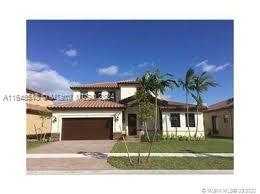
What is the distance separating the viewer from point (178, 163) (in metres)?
13.6

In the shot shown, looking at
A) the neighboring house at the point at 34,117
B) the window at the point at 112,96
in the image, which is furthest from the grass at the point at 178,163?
the window at the point at 112,96

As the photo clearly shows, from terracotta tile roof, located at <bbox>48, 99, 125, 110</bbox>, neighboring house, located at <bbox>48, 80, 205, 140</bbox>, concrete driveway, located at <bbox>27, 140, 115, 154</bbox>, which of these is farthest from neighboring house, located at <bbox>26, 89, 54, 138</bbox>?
concrete driveway, located at <bbox>27, 140, 115, 154</bbox>

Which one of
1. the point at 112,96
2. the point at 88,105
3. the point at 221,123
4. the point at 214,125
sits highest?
the point at 112,96

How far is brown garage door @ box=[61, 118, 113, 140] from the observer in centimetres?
2566

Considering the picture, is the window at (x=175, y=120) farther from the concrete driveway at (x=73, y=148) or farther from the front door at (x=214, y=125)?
the concrete driveway at (x=73, y=148)

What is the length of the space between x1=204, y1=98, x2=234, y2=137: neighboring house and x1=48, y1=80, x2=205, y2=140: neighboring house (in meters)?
3.87

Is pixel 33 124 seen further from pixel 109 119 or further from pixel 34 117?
pixel 109 119

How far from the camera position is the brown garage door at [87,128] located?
→ 25656 mm

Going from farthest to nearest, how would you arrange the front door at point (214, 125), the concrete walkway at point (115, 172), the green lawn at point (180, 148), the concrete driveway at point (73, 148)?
the front door at point (214, 125), the green lawn at point (180, 148), the concrete driveway at point (73, 148), the concrete walkway at point (115, 172)

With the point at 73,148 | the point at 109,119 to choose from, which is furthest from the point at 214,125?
the point at 73,148

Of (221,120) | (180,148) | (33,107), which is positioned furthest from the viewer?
(221,120)

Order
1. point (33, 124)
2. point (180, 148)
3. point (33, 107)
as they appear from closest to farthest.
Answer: point (180, 148)
point (33, 124)
point (33, 107)

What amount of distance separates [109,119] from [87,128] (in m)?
1.95
